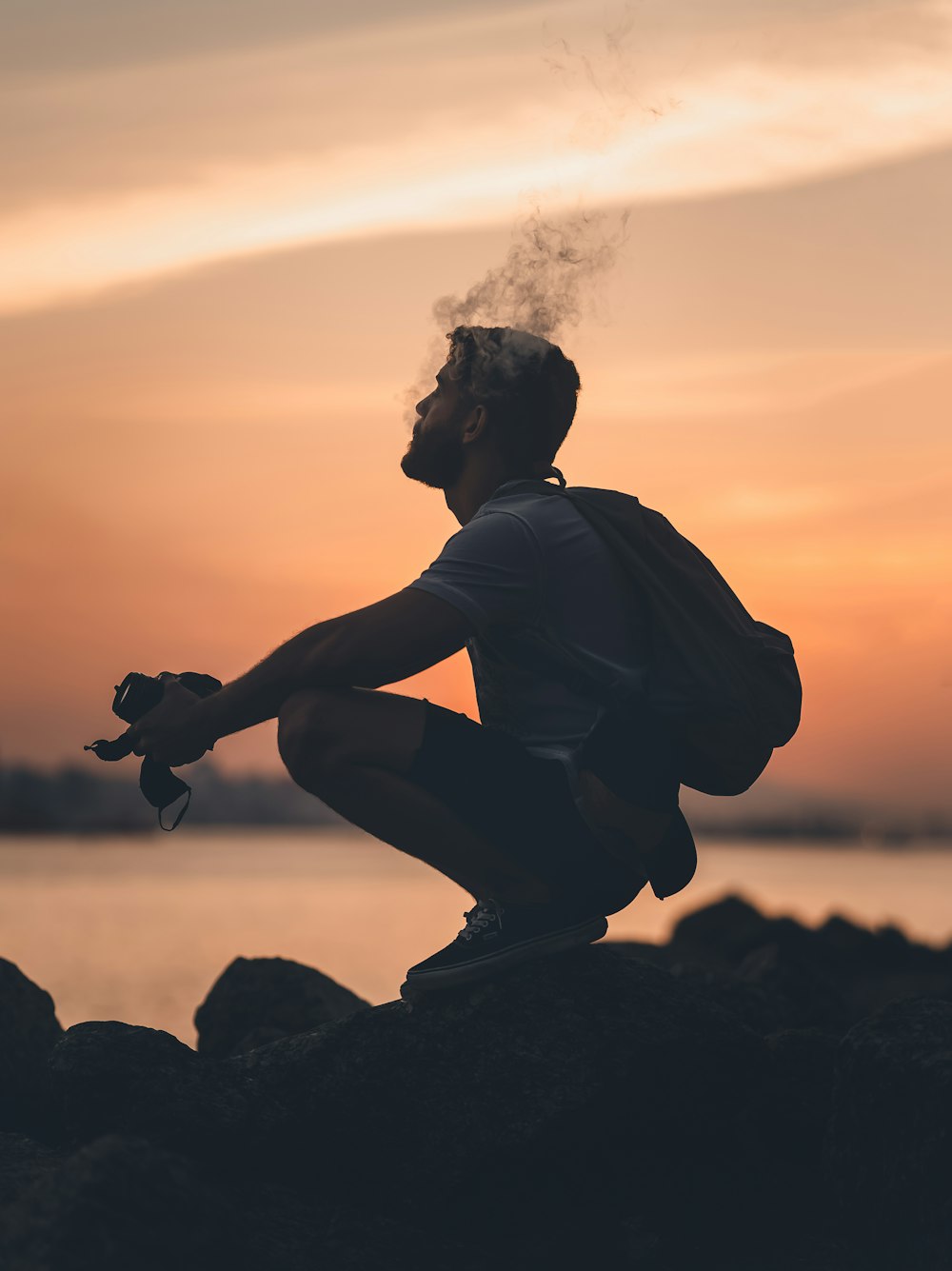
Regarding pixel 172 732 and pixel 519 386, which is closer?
pixel 172 732

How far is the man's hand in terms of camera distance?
5.66m

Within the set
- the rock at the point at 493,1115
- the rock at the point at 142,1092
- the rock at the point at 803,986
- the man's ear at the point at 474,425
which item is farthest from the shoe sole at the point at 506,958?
the rock at the point at 803,986

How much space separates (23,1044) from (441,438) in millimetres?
4336

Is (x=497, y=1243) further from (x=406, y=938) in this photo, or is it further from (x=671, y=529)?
(x=406, y=938)

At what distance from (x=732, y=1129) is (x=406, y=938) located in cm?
3879

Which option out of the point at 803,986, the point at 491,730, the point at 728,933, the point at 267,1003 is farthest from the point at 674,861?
the point at 728,933

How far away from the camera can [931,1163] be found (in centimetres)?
595

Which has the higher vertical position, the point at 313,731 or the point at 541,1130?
the point at 313,731

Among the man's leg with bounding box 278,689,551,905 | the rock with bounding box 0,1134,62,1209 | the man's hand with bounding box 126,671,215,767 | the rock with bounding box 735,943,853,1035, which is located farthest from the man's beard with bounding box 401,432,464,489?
the rock with bounding box 735,943,853,1035

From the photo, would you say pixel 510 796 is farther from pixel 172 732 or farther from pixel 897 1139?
pixel 897 1139

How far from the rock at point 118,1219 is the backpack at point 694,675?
84.4 inches

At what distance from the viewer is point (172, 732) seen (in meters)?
5.70

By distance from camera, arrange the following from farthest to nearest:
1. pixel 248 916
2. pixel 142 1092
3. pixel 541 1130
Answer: pixel 248 916 < pixel 142 1092 < pixel 541 1130

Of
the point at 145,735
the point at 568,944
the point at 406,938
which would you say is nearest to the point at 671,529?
the point at 568,944
